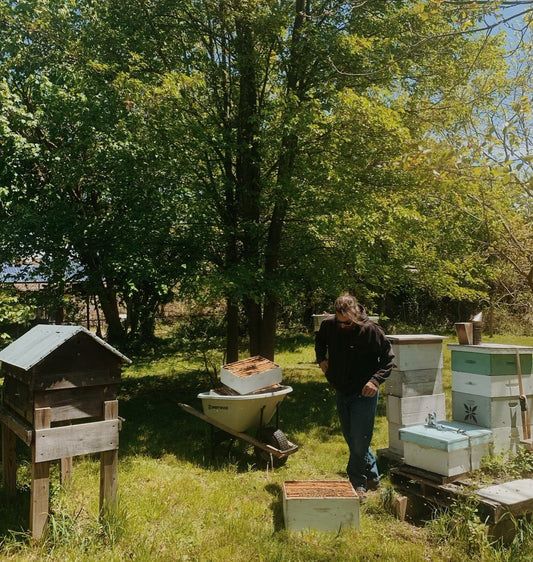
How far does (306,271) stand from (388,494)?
4.46m

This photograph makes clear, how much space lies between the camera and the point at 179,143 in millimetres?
7691

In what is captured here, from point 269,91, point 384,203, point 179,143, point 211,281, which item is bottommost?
point 211,281

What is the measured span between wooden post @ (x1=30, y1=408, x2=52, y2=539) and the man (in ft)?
8.96

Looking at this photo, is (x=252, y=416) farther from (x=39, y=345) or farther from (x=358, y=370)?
(x=39, y=345)

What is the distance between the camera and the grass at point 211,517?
3674 millimetres

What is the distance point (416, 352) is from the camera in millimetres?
5363

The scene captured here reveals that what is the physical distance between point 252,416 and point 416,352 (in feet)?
6.83

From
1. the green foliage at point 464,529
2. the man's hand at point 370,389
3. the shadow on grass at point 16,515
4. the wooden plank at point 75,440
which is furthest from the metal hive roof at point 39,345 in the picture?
the green foliage at point 464,529

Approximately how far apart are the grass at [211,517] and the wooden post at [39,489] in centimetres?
9

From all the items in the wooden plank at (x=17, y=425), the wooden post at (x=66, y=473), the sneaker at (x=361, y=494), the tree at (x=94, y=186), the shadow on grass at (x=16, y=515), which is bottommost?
the sneaker at (x=361, y=494)

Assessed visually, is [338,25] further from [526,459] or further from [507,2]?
[526,459]

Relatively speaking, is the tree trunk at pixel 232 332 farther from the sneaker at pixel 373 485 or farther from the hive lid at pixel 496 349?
the hive lid at pixel 496 349

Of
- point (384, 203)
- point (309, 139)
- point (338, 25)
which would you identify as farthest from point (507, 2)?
point (338, 25)

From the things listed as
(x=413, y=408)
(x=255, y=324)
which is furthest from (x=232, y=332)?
(x=413, y=408)
